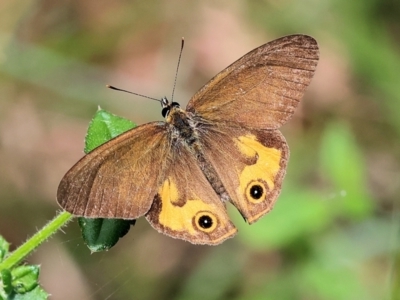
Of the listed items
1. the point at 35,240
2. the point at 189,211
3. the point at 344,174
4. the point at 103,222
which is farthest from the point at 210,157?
the point at 344,174

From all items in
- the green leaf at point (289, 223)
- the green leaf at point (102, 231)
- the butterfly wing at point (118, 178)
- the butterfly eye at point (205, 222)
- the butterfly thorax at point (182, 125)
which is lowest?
the green leaf at point (289, 223)

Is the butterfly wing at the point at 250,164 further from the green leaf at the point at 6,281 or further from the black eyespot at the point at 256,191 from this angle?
the green leaf at the point at 6,281

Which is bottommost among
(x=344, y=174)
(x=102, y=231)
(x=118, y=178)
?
(x=344, y=174)

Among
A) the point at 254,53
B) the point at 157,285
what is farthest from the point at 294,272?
the point at 254,53

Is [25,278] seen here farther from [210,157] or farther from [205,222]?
[210,157]

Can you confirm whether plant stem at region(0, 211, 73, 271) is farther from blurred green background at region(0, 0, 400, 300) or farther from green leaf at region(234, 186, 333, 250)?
green leaf at region(234, 186, 333, 250)

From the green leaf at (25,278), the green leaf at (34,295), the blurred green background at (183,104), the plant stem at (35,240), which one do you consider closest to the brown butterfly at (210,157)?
the plant stem at (35,240)

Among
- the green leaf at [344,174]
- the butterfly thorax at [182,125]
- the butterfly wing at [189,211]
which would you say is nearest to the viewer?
the butterfly wing at [189,211]
